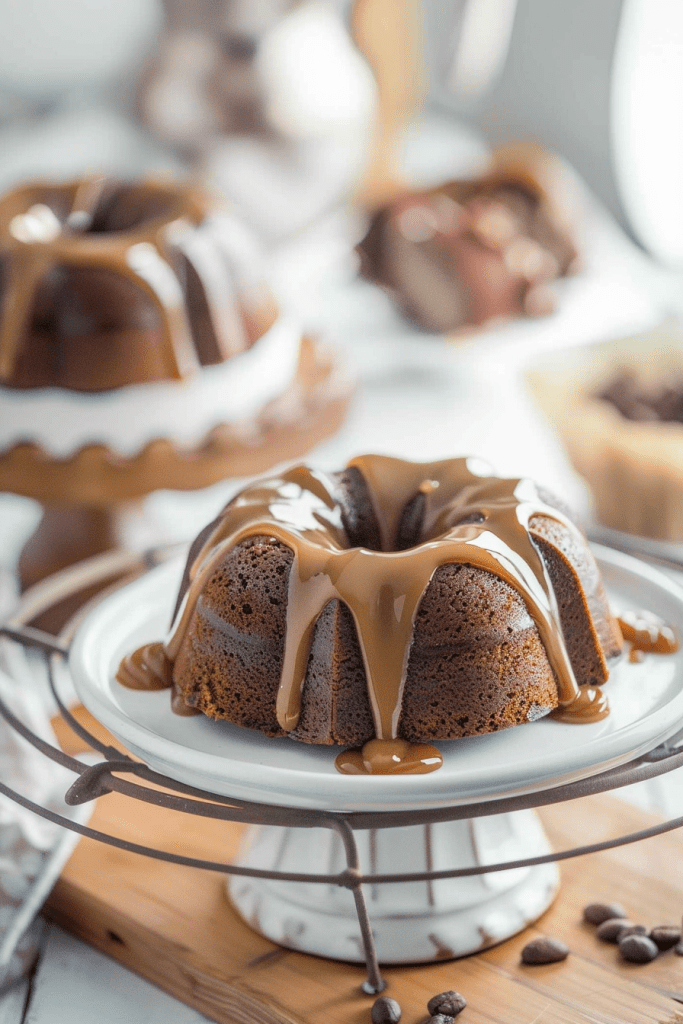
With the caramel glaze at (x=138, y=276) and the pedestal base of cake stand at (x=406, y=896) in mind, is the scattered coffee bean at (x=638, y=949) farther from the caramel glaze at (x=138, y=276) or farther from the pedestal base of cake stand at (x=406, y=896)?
the caramel glaze at (x=138, y=276)

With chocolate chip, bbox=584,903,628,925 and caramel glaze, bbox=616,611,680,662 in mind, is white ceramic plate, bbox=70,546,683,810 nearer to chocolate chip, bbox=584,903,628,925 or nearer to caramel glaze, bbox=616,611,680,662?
caramel glaze, bbox=616,611,680,662

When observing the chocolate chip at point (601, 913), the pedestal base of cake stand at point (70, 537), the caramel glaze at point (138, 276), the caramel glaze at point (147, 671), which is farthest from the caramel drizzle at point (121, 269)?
the chocolate chip at point (601, 913)

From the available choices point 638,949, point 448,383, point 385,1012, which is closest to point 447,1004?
point 385,1012

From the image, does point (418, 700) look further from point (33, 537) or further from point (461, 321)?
point (461, 321)

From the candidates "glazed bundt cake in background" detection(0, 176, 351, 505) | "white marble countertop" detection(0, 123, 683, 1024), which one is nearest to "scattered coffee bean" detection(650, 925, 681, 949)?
"glazed bundt cake in background" detection(0, 176, 351, 505)

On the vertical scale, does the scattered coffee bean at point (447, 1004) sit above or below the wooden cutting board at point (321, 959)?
above

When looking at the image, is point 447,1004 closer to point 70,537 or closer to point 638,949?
point 638,949

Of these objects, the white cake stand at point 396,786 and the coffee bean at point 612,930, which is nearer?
the white cake stand at point 396,786

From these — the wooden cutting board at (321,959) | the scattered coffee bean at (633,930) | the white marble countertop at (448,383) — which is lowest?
the white marble countertop at (448,383)
